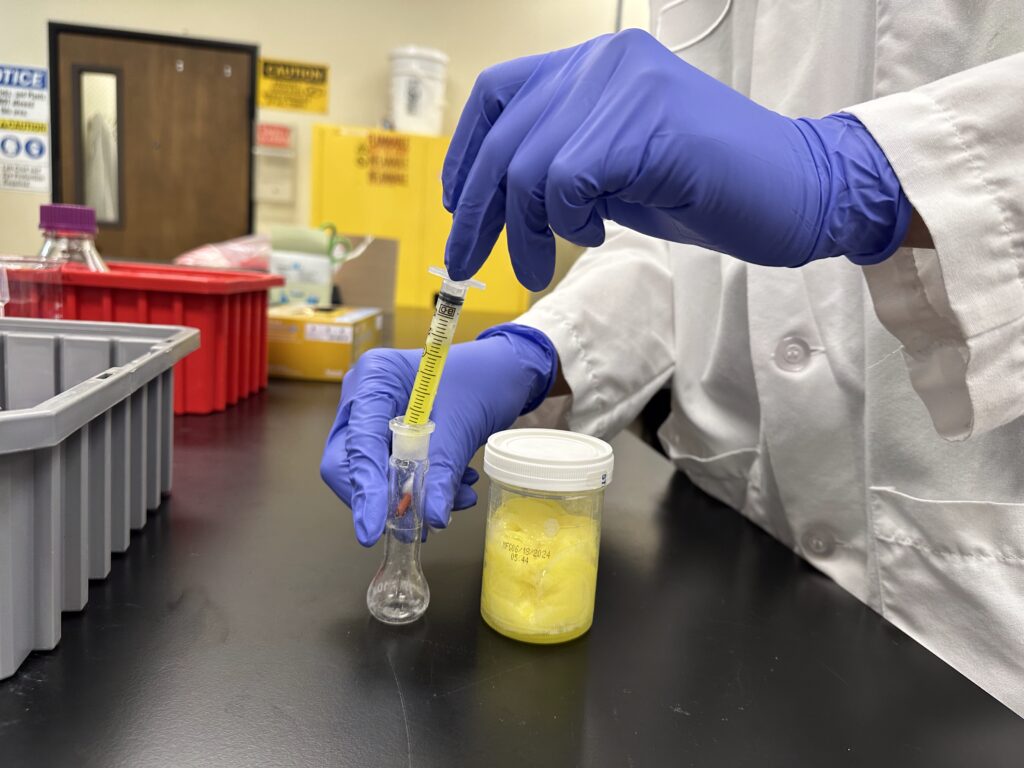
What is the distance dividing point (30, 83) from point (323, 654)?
5.43ft

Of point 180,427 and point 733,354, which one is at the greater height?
point 733,354

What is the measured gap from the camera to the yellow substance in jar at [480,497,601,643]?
20.9 inches

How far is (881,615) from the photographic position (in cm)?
65

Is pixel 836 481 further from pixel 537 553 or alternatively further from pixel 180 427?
pixel 180 427

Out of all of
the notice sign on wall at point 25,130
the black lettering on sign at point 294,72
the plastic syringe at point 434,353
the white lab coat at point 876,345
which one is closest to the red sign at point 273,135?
the black lettering on sign at point 294,72

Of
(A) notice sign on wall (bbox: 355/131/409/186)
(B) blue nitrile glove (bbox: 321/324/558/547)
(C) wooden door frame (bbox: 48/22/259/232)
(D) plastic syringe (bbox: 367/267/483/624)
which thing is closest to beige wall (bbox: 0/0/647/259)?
(C) wooden door frame (bbox: 48/22/259/232)

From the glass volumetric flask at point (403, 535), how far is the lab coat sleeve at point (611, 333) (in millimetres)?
359

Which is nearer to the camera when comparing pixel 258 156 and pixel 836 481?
pixel 836 481

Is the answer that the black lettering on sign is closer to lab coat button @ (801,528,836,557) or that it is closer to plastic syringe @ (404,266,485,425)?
plastic syringe @ (404,266,485,425)

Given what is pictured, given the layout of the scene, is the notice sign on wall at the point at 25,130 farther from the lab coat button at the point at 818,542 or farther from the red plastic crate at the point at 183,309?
the lab coat button at the point at 818,542

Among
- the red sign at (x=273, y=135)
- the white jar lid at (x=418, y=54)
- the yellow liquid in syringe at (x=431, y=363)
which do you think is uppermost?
the white jar lid at (x=418, y=54)

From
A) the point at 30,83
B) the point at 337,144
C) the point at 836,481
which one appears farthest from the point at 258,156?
the point at 836,481

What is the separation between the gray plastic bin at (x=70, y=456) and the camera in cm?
43

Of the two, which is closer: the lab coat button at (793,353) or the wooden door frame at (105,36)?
the lab coat button at (793,353)
